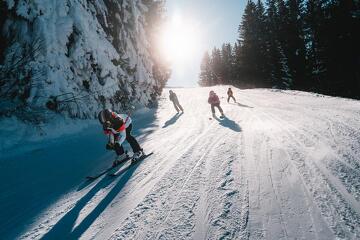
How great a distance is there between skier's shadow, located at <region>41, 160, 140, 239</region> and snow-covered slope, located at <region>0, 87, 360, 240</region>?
0.02m

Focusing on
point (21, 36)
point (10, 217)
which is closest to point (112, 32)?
point (21, 36)

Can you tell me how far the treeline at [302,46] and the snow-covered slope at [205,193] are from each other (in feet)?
80.2

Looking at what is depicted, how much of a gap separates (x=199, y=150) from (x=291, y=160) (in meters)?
2.54

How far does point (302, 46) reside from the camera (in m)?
35.5

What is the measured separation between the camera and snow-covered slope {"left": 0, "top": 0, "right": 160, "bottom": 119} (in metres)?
10.2

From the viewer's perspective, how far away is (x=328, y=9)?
94.3 ft

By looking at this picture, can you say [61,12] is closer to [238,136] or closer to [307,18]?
[238,136]

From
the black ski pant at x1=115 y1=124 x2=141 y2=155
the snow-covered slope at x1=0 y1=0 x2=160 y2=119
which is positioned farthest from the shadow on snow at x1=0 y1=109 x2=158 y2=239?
the snow-covered slope at x1=0 y1=0 x2=160 y2=119

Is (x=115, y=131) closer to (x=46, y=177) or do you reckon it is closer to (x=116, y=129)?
(x=116, y=129)

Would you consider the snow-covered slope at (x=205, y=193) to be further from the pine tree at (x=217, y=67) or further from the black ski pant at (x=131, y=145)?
the pine tree at (x=217, y=67)

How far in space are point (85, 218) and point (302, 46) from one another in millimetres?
39051

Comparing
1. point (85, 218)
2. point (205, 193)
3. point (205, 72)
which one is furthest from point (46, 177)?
point (205, 72)

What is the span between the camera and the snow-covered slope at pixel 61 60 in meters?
10.2

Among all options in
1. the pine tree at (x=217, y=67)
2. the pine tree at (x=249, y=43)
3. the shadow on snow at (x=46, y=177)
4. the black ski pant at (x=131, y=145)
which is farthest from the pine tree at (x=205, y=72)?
the black ski pant at (x=131, y=145)
